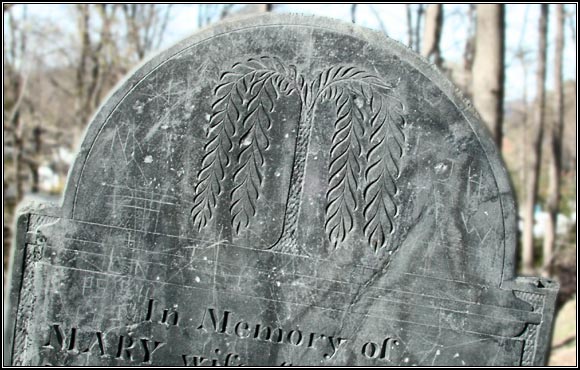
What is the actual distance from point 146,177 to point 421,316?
1683 millimetres

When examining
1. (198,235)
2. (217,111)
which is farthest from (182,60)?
(198,235)

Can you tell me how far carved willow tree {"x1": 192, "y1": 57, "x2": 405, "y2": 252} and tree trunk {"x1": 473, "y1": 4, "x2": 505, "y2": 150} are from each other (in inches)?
154

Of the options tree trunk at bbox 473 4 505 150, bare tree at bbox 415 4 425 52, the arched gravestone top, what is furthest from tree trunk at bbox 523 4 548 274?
the arched gravestone top

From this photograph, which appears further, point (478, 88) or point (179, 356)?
point (478, 88)

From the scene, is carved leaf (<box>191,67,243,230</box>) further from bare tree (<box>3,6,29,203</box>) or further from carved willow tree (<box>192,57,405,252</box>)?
bare tree (<box>3,6,29,203</box>)

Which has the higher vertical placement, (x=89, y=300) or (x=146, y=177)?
(x=146, y=177)

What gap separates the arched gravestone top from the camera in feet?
11.2

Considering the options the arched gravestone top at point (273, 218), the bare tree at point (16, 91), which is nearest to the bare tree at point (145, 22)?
the bare tree at point (16, 91)

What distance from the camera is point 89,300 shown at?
11.3 feet

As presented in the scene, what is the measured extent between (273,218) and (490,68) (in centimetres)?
476

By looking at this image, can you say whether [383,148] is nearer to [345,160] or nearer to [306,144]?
[345,160]

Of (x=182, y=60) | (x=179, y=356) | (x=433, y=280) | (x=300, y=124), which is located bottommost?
(x=179, y=356)

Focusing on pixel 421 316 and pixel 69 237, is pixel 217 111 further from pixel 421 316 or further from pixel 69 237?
pixel 421 316

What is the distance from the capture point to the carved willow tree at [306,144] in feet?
11.2
